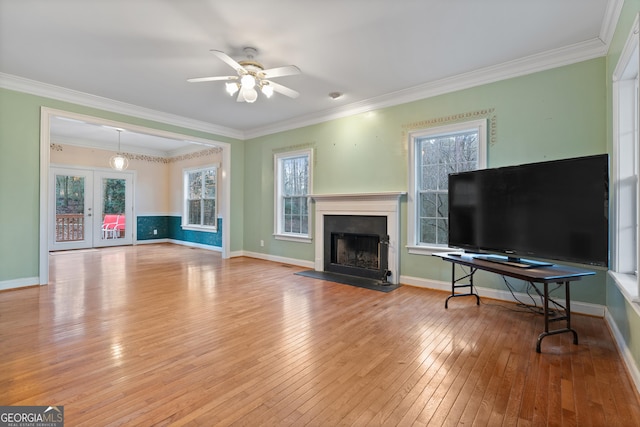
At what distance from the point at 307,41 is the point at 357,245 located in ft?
10.2

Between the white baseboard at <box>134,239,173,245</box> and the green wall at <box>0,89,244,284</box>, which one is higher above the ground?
the green wall at <box>0,89,244,284</box>

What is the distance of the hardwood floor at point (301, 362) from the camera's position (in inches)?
63.4

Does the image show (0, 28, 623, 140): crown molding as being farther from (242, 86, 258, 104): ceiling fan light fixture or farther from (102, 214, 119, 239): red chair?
(102, 214, 119, 239): red chair

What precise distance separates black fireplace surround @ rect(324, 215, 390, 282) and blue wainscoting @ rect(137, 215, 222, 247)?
418 cm

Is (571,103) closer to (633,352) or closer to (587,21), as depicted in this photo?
(587,21)

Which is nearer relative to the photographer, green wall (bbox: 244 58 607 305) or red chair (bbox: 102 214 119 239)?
green wall (bbox: 244 58 607 305)

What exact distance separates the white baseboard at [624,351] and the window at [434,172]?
1744 millimetres

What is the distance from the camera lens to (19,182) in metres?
4.07

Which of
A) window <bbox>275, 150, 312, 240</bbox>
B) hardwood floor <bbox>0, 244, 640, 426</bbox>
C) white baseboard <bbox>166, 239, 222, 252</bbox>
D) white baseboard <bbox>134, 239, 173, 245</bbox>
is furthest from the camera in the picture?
white baseboard <bbox>134, 239, 173, 245</bbox>

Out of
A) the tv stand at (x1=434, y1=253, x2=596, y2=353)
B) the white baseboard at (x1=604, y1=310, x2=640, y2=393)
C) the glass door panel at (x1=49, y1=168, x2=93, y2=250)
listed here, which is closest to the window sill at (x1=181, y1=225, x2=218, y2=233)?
the glass door panel at (x1=49, y1=168, x2=93, y2=250)

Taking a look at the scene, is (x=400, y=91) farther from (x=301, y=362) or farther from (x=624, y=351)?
(x=301, y=362)

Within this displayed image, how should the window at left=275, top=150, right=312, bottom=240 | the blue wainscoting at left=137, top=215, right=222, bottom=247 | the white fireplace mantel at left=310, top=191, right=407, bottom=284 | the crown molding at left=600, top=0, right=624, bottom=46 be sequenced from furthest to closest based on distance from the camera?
the blue wainscoting at left=137, top=215, right=222, bottom=247
the window at left=275, top=150, right=312, bottom=240
the white fireplace mantel at left=310, top=191, right=407, bottom=284
the crown molding at left=600, top=0, right=624, bottom=46

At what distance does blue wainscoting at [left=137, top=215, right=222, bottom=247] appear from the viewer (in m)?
8.23

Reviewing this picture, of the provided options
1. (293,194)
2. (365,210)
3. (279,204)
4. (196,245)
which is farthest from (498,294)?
(196,245)
